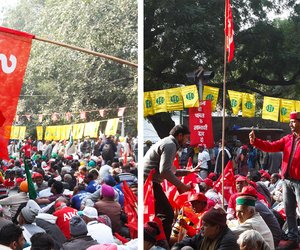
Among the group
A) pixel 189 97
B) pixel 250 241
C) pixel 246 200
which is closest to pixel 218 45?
pixel 189 97

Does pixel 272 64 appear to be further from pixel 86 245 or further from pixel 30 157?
pixel 86 245

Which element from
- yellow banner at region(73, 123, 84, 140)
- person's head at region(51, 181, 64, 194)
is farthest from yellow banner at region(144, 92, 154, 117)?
yellow banner at region(73, 123, 84, 140)

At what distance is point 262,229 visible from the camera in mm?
3270

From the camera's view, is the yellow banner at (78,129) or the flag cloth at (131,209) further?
the yellow banner at (78,129)

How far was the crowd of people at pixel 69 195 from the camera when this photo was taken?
11.3 ft

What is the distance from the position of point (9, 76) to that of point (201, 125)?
7.11 ft

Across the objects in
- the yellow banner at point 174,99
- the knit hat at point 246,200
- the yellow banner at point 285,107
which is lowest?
the knit hat at point 246,200

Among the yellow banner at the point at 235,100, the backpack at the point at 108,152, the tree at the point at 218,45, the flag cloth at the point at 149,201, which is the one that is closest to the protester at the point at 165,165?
the flag cloth at the point at 149,201

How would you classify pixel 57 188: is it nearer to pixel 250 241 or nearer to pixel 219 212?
pixel 219 212

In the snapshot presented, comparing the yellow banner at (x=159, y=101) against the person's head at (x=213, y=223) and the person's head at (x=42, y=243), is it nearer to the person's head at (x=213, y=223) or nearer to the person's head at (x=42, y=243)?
the person's head at (x=213, y=223)

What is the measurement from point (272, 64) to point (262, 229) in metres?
8.85

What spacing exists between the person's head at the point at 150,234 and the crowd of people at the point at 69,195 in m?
0.11

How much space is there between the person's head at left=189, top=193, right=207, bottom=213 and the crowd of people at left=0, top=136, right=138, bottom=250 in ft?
1.30

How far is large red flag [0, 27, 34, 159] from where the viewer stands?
2.73 meters
